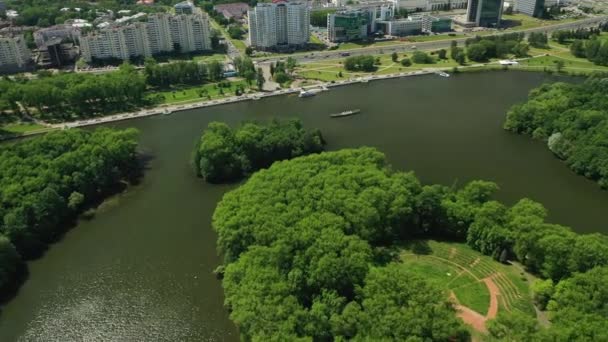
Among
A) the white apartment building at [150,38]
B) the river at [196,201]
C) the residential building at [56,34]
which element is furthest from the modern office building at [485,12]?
the residential building at [56,34]

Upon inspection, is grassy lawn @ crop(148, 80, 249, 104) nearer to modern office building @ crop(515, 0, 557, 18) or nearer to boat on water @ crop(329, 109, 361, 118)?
boat on water @ crop(329, 109, 361, 118)

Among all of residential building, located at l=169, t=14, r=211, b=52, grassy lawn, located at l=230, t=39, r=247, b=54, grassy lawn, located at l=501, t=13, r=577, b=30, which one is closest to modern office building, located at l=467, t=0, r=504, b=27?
grassy lawn, located at l=501, t=13, r=577, b=30

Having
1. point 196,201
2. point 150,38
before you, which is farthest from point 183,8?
point 196,201

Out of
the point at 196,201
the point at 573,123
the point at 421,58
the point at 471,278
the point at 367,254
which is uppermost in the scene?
the point at 421,58

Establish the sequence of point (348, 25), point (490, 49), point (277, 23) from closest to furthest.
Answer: point (490, 49)
point (277, 23)
point (348, 25)

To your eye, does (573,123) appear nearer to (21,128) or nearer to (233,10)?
(21,128)

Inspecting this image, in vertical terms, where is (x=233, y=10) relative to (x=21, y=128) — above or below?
above

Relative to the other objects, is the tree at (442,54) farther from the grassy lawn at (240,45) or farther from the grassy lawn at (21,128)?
the grassy lawn at (21,128)

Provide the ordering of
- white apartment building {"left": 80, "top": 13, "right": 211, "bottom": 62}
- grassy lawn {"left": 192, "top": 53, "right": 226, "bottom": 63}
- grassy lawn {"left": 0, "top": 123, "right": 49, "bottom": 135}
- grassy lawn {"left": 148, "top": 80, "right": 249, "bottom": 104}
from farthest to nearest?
1. grassy lawn {"left": 192, "top": 53, "right": 226, "bottom": 63}
2. white apartment building {"left": 80, "top": 13, "right": 211, "bottom": 62}
3. grassy lawn {"left": 148, "top": 80, "right": 249, "bottom": 104}
4. grassy lawn {"left": 0, "top": 123, "right": 49, "bottom": 135}
